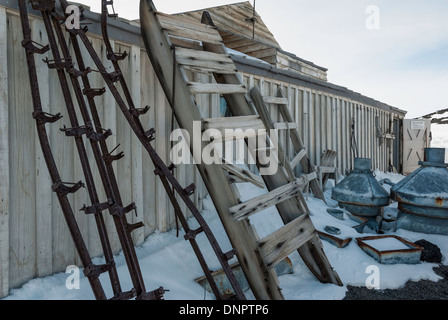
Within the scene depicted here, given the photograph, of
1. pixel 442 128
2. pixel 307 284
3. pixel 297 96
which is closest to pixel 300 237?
pixel 307 284

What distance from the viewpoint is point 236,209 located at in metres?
2.66

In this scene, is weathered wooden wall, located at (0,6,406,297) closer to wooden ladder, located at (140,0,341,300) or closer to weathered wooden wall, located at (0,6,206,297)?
weathered wooden wall, located at (0,6,206,297)

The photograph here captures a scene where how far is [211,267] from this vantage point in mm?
3141

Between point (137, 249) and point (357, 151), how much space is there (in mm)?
7010

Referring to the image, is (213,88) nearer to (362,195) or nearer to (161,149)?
(161,149)

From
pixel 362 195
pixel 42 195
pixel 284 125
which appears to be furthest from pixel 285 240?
pixel 362 195

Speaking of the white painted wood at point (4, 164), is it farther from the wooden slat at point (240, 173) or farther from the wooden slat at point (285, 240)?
the wooden slat at point (285, 240)

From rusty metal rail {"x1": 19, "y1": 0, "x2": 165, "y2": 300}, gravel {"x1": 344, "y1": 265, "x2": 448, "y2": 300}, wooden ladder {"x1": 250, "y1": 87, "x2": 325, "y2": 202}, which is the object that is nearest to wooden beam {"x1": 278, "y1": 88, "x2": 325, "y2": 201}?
wooden ladder {"x1": 250, "y1": 87, "x2": 325, "y2": 202}

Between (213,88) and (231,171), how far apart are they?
3.08ft

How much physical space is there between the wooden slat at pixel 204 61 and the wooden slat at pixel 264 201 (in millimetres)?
1505

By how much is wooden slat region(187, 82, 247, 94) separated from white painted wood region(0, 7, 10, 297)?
1.56m

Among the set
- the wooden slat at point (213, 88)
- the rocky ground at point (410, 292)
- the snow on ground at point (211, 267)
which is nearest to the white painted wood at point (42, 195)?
the snow on ground at point (211, 267)

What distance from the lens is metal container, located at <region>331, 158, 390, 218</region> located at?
226 inches
